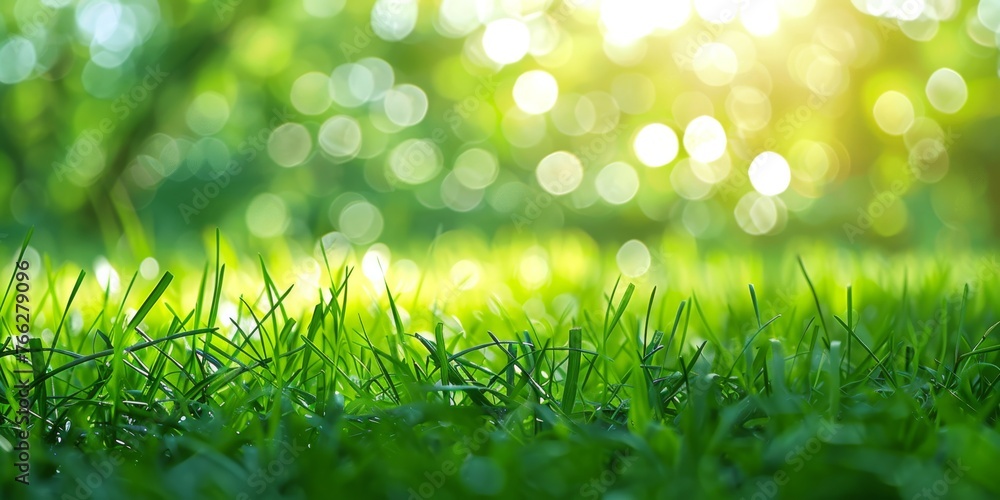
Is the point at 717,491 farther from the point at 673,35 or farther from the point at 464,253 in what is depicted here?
the point at 673,35

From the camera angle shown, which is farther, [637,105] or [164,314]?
[637,105]

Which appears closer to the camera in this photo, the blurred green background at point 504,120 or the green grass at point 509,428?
the green grass at point 509,428

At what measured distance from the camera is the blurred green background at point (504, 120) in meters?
4.84

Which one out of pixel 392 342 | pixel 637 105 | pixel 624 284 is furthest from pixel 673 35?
pixel 392 342

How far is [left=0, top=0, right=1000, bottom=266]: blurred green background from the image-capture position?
4.84 meters

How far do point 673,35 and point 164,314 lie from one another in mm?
4678

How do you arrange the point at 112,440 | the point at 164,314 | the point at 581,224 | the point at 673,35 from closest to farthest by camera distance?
the point at 112,440, the point at 164,314, the point at 673,35, the point at 581,224

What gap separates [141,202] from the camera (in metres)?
5.73

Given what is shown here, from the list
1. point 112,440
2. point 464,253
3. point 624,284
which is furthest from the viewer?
point 464,253

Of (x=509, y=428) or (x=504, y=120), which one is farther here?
(x=504, y=120)

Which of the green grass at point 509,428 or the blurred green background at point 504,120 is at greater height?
the blurred green background at point 504,120

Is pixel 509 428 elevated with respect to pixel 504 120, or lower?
lower

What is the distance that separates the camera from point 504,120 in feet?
20.8

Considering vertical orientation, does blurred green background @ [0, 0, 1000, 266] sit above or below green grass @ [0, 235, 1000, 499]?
above
